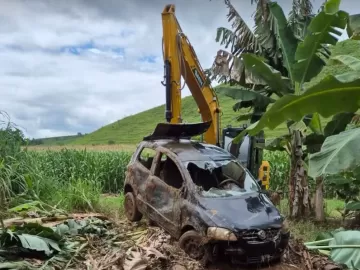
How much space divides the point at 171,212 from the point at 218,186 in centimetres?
105

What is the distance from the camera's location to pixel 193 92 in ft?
38.0

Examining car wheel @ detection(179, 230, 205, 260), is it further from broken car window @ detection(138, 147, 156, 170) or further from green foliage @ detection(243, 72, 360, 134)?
broken car window @ detection(138, 147, 156, 170)

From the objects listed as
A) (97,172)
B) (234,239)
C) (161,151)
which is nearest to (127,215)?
(161,151)

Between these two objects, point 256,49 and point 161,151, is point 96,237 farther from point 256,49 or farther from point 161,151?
point 256,49

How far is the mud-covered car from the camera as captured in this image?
23.2ft

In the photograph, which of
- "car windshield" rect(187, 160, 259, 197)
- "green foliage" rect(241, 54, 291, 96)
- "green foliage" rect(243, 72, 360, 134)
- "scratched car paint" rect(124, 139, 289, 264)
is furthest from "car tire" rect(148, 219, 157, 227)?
"green foliage" rect(243, 72, 360, 134)

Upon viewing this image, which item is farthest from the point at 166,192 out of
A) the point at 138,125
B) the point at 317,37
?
the point at 138,125

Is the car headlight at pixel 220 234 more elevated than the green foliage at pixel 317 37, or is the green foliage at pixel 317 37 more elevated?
the green foliage at pixel 317 37

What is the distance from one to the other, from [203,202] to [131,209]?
2.72 meters

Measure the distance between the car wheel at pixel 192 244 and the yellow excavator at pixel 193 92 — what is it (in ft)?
11.8

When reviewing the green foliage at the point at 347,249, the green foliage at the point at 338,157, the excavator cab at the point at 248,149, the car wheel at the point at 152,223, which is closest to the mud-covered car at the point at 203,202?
the car wheel at the point at 152,223

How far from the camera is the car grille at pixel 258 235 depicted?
698cm

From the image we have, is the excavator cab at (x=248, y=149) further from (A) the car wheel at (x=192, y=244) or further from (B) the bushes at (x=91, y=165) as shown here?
(B) the bushes at (x=91, y=165)

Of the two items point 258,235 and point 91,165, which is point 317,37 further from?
point 91,165
